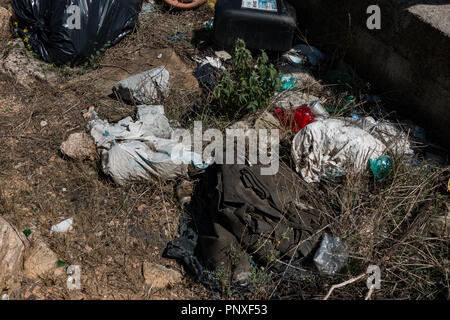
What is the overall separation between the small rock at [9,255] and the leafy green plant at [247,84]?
1627mm

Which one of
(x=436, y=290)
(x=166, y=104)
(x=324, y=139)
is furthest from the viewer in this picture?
(x=166, y=104)

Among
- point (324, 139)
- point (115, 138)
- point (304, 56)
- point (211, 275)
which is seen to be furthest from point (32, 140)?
point (304, 56)

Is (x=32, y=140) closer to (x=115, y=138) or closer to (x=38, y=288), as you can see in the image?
(x=115, y=138)

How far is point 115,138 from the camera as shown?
282 centimetres

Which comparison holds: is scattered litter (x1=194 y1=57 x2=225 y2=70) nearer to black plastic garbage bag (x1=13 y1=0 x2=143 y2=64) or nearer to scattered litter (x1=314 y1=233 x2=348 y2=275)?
black plastic garbage bag (x1=13 y1=0 x2=143 y2=64)

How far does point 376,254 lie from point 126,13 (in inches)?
124

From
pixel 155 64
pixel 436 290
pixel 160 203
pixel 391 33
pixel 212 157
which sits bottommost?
pixel 436 290

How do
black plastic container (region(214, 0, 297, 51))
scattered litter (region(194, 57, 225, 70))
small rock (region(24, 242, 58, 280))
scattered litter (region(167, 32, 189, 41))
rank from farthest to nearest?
scattered litter (region(167, 32, 189, 41)) < scattered litter (region(194, 57, 225, 70)) < black plastic container (region(214, 0, 297, 51)) < small rock (region(24, 242, 58, 280))

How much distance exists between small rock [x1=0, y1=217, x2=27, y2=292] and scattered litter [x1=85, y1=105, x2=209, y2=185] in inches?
27.9

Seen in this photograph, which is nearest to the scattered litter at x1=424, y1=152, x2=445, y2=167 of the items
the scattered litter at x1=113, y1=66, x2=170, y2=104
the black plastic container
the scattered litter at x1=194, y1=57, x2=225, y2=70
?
the black plastic container

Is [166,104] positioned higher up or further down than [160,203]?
higher up

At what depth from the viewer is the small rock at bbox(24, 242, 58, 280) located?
2.25 m

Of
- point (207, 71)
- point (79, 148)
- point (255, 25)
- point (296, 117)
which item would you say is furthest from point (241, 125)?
point (79, 148)

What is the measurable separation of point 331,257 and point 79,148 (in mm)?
1908
